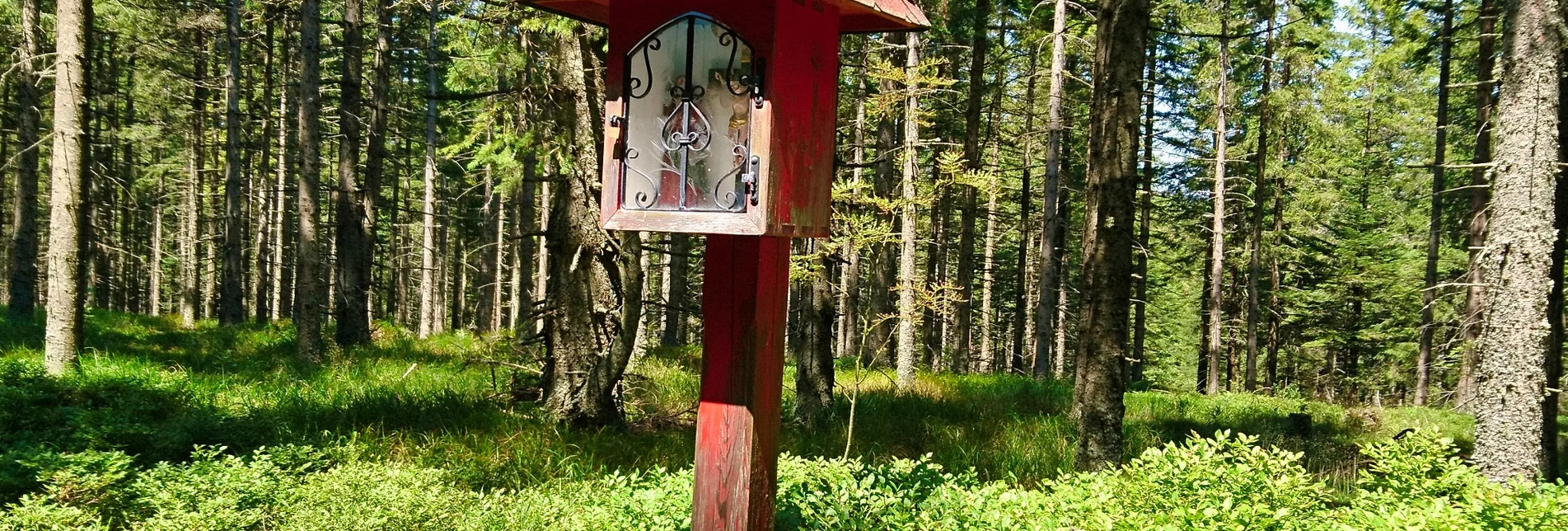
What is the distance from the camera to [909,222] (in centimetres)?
1177

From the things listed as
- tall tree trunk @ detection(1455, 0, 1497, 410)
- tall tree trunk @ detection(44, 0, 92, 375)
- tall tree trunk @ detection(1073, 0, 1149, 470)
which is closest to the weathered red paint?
tall tree trunk @ detection(1073, 0, 1149, 470)

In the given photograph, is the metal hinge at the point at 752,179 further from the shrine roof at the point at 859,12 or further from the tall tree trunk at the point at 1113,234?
the tall tree trunk at the point at 1113,234

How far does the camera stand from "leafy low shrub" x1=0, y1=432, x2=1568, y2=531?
14.4 ft

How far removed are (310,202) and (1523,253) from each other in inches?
500

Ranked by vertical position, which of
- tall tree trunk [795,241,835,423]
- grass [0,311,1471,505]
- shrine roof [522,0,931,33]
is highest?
shrine roof [522,0,931,33]

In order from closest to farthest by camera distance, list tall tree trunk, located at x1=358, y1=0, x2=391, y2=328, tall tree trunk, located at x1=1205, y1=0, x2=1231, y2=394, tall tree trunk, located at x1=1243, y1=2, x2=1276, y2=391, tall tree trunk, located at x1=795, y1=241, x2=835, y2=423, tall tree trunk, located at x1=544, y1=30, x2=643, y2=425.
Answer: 1. tall tree trunk, located at x1=544, y1=30, x2=643, y2=425
2. tall tree trunk, located at x1=795, y1=241, x2=835, y2=423
3. tall tree trunk, located at x1=358, y1=0, x2=391, y2=328
4. tall tree trunk, located at x1=1205, y1=0, x2=1231, y2=394
5. tall tree trunk, located at x1=1243, y1=2, x2=1276, y2=391

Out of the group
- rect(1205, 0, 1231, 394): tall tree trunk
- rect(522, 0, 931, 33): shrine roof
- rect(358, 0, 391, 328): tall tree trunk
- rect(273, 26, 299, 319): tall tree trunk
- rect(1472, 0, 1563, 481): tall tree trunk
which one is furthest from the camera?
rect(273, 26, 299, 319): tall tree trunk

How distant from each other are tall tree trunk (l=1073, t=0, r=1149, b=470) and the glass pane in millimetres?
3653

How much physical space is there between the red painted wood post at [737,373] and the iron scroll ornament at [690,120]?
304 millimetres

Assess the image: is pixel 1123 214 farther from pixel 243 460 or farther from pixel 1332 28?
pixel 1332 28

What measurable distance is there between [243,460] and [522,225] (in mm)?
12370

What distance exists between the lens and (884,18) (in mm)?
4129

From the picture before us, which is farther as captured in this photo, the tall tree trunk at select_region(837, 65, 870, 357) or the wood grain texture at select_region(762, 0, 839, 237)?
the tall tree trunk at select_region(837, 65, 870, 357)

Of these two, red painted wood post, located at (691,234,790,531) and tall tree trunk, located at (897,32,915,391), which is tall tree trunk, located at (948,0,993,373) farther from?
red painted wood post, located at (691,234,790,531)
